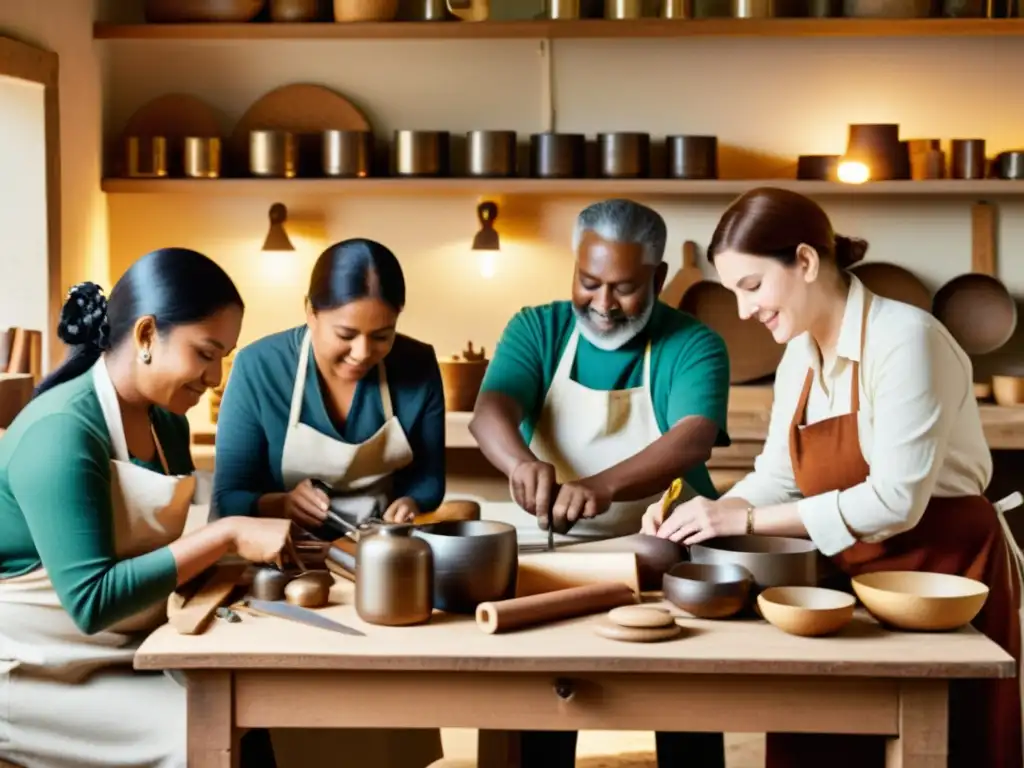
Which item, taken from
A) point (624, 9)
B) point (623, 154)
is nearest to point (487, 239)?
point (623, 154)

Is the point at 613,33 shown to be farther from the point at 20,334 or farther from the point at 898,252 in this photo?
the point at 20,334

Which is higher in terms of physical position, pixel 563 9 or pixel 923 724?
pixel 563 9

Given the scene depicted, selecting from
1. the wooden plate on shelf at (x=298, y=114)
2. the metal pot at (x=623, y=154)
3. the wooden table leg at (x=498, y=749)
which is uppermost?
the wooden plate on shelf at (x=298, y=114)

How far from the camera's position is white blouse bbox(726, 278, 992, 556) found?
2.24 meters

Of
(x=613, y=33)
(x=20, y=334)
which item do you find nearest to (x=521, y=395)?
(x=20, y=334)

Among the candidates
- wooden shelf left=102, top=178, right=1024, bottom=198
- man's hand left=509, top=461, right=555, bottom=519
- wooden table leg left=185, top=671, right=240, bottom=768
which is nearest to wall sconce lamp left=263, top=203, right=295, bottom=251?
wooden shelf left=102, top=178, right=1024, bottom=198

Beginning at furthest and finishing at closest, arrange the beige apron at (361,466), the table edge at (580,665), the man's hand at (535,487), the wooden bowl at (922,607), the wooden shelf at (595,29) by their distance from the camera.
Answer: the wooden shelf at (595,29) < the beige apron at (361,466) < the man's hand at (535,487) < the wooden bowl at (922,607) < the table edge at (580,665)

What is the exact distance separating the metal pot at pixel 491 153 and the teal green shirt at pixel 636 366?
5.99ft

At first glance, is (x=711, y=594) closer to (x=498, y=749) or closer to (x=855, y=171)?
(x=498, y=749)

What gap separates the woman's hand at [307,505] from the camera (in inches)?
103

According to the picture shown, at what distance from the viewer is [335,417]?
280 cm

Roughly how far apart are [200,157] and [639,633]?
3.48 meters

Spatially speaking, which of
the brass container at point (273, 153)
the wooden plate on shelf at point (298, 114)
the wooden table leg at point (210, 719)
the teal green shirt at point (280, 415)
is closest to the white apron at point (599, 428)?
the teal green shirt at point (280, 415)

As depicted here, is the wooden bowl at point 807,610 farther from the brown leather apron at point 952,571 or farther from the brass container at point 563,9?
the brass container at point 563,9
